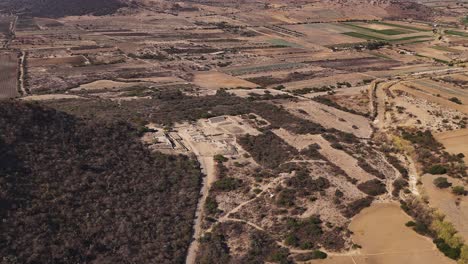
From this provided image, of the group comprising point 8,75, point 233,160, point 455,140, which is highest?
point 455,140

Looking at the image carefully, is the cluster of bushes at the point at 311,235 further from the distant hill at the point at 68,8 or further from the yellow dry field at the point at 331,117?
the distant hill at the point at 68,8

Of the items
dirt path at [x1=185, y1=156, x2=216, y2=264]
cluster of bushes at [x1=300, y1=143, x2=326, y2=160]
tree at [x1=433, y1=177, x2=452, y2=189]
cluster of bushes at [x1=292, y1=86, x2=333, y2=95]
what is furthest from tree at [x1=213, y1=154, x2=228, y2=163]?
cluster of bushes at [x1=292, y1=86, x2=333, y2=95]

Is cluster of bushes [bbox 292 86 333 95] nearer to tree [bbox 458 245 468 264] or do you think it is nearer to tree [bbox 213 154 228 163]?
tree [bbox 213 154 228 163]

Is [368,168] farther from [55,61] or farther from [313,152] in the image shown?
[55,61]

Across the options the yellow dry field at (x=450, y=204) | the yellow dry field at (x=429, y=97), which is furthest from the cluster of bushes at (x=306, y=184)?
the yellow dry field at (x=429, y=97)

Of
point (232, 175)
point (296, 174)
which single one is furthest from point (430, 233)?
point (232, 175)

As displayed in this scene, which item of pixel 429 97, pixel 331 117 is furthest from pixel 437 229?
pixel 429 97
